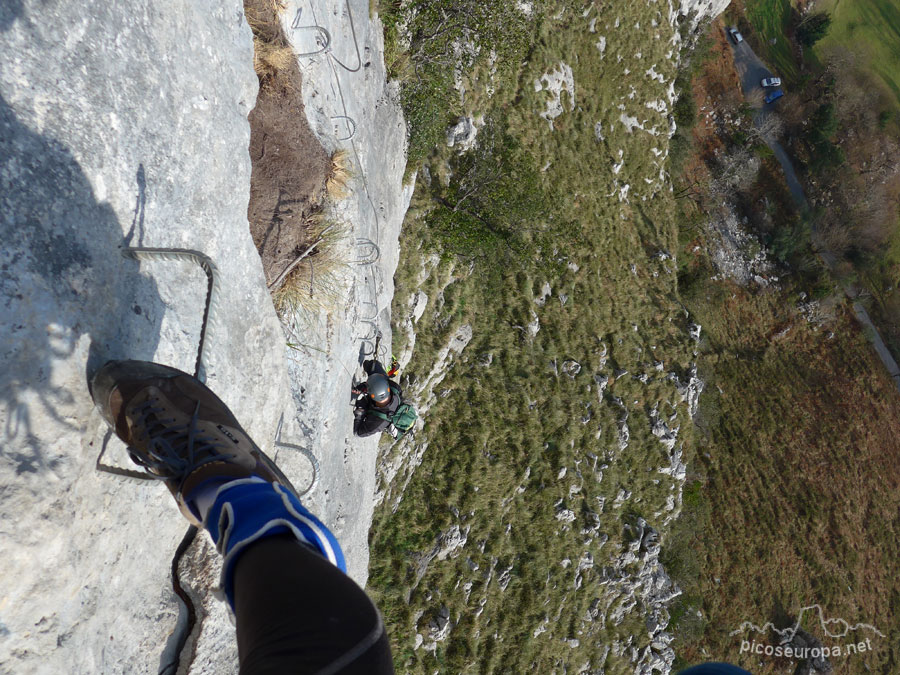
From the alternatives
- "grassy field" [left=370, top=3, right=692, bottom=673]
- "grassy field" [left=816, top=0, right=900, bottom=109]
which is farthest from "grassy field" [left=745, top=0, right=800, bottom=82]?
"grassy field" [left=370, top=3, right=692, bottom=673]

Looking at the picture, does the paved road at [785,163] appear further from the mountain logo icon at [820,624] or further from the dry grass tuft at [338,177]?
the dry grass tuft at [338,177]

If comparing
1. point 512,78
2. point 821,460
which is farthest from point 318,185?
point 821,460

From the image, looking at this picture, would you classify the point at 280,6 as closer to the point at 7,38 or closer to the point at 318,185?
the point at 318,185

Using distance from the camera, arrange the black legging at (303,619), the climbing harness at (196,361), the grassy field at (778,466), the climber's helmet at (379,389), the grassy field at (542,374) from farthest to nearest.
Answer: the grassy field at (778,466), the grassy field at (542,374), the climber's helmet at (379,389), the climbing harness at (196,361), the black legging at (303,619)

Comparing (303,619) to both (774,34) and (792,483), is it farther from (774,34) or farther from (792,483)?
(774,34)

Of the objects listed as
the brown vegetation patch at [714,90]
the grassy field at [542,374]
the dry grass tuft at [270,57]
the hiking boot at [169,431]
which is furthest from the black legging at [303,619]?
the brown vegetation patch at [714,90]

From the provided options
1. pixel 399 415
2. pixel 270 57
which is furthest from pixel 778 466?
pixel 270 57
